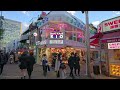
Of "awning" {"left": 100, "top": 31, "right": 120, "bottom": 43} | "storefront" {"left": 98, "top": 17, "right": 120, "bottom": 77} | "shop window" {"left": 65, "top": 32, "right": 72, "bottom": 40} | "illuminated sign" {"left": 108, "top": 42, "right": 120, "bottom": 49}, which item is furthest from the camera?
"shop window" {"left": 65, "top": 32, "right": 72, "bottom": 40}

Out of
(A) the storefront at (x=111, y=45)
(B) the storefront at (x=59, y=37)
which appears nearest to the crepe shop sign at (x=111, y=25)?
(A) the storefront at (x=111, y=45)

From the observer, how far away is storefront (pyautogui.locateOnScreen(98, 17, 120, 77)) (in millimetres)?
12039

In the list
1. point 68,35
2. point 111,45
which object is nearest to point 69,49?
point 68,35

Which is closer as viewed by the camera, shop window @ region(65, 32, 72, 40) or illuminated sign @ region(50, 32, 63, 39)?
illuminated sign @ region(50, 32, 63, 39)

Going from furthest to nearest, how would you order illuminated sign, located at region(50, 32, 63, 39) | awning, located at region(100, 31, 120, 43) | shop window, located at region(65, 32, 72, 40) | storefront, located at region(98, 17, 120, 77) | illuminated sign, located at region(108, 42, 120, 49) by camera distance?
1. shop window, located at region(65, 32, 72, 40)
2. illuminated sign, located at region(50, 32, 63, 39)
3. illuminated sign, located at region(108, 42, 120, 49)
4. storefront, located at region(98, 17, 120, 77)
5. awning, located at region(100, 31, 120, 43)

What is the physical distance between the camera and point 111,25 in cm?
1255

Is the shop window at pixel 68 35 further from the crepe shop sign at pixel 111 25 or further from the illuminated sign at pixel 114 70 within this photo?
the illuminated sign at pixel 114 70

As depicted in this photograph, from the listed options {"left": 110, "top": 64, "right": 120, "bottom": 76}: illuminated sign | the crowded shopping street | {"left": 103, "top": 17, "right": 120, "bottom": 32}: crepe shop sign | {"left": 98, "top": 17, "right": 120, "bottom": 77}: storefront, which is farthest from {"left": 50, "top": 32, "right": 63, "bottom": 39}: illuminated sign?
{"left": 110, "top": 64, "right": 120, "bottom": 76}: illuminated sign

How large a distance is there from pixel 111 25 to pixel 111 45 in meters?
1.18

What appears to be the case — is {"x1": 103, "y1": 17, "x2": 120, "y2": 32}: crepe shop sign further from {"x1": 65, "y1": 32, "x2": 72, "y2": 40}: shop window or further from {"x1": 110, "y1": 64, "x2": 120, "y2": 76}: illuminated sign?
{"x1": 65, "y1": 32, "x2": 72, "y2": 40}: shop window

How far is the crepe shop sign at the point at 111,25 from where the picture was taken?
1209 centimetres

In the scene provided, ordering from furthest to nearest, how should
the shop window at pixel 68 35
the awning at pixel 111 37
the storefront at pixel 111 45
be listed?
1. the shop window at pixel 68 35
2. the storefront at pixel 111 45
3. the awning at pixel 111 37
